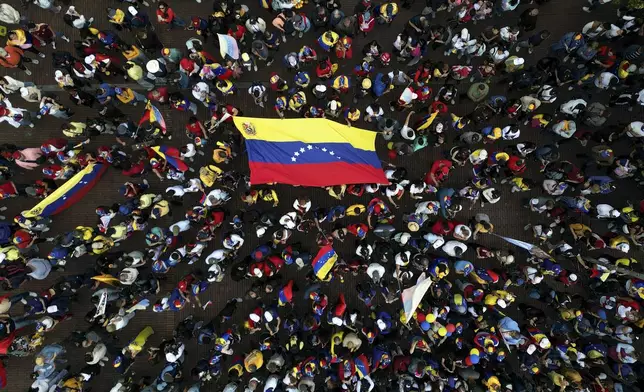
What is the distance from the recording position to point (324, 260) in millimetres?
9258

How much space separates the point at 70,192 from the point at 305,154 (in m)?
6.14

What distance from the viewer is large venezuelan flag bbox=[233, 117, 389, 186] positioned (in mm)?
9023

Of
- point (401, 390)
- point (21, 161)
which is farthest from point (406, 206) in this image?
point (21, 161)

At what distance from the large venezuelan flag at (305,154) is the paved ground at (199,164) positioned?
1.91 m

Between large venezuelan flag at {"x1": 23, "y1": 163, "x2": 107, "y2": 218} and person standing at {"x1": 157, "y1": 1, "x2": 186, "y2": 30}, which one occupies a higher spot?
person standing at {"x1": 157, "y1": 1, "x2": 186, "y2": 30}

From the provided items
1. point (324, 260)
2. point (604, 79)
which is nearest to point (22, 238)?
point (324, 260)

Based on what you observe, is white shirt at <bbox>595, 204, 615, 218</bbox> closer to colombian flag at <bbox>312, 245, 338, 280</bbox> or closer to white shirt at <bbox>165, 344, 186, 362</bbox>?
colombian flag at <bbox>312, 245, 338, 280</bbox>

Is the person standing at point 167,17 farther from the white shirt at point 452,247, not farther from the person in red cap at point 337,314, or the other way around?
the white shirt at point 452,247

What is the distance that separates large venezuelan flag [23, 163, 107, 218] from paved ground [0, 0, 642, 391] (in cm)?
57

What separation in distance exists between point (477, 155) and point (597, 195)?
418 cm

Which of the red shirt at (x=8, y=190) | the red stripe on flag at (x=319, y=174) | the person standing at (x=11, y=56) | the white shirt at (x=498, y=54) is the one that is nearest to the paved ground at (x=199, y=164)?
the red shirt at (x=8, y=190)

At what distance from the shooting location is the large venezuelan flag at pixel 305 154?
9.02 metres

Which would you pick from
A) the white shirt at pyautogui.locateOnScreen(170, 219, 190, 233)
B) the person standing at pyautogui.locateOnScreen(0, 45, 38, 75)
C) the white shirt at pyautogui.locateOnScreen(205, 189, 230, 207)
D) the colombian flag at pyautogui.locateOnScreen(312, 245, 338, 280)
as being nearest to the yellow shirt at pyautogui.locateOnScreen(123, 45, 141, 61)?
the person standing at pyautogui.locateOnScreen(0, 45, 38, 75)

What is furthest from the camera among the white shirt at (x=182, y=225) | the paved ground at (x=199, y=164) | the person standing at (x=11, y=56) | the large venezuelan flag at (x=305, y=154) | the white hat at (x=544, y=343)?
the paved ground at (x=199, y=164)
